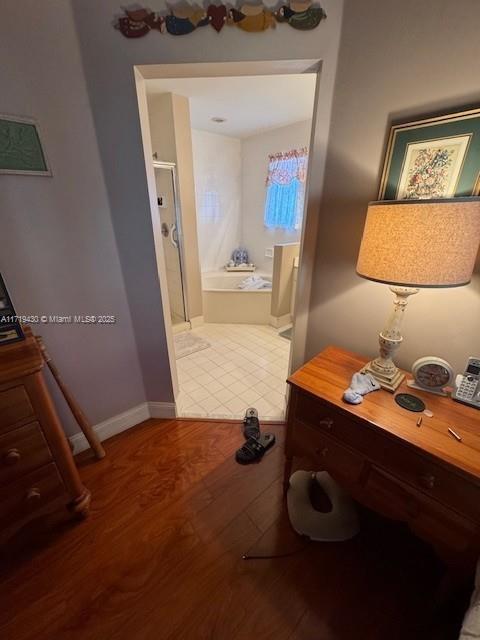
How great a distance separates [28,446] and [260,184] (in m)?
3.91

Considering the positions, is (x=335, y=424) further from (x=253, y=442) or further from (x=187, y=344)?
(x=187, y=344)

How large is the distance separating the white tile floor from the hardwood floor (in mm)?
543

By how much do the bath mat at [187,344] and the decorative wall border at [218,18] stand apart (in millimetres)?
2137

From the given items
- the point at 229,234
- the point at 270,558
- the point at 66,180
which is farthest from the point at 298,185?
the point at 270,558

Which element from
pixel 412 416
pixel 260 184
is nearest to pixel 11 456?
pixel 412 416

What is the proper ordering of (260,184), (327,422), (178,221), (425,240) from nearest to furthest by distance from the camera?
(425,240) < (327,422) < (178,221) < (260,184)

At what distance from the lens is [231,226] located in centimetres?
404

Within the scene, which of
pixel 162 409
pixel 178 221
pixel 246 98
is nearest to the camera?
pixel 162 409

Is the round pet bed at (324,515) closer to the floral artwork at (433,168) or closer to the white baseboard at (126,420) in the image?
the white baseboard at (126,420)

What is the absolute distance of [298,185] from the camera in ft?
10.6

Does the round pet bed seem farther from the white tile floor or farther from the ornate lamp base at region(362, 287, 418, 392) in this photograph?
the ornate lamp base at region(362, 287, 418, 392)

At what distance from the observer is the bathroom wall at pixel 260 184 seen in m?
3.19

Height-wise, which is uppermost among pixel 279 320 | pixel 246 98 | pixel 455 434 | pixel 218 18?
pixel 246 98

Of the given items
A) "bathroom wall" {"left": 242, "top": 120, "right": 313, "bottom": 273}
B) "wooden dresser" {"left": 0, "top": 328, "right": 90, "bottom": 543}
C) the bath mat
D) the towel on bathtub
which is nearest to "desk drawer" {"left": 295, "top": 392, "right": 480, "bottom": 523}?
"wooden dresser" {"left": 0, "top": 328, "right": 90, "bottom": 543}
